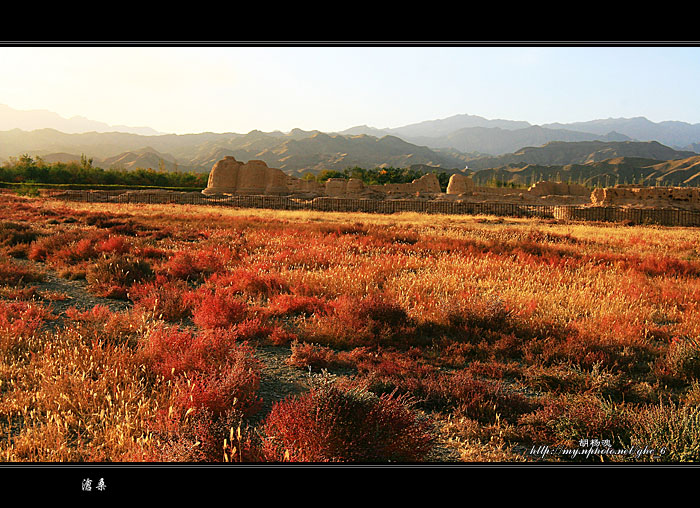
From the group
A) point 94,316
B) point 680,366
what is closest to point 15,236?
point 94,316

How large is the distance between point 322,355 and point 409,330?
130 centimetres

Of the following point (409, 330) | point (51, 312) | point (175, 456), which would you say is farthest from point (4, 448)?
point (409, 330)

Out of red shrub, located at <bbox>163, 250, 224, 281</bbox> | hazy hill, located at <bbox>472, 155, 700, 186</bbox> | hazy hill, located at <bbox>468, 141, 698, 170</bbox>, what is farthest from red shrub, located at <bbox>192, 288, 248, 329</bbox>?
hazy hill, located at <bbox>468, 141, 698, 170</bbox>

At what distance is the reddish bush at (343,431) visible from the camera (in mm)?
2332

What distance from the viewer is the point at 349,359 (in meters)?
4.37

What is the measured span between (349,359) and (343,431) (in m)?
1.90

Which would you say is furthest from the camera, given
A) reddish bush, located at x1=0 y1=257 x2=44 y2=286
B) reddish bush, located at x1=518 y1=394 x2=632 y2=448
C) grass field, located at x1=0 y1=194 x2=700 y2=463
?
reddish bush, located at x1=0 y1=257 x2=44 y2=286

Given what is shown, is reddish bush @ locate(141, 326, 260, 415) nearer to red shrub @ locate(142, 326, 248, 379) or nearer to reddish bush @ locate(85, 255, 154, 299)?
red shrub @ locate(142, 326, 248, 379)

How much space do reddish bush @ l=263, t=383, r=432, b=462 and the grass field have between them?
1cm

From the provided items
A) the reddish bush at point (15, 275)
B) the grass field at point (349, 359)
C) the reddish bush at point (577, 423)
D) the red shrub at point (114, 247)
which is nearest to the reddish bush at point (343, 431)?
the grass field at point (349, 359)

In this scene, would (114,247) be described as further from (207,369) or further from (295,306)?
(207,369)

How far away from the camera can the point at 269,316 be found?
575 centimetres

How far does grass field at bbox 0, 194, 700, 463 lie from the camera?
2551 millimetres
